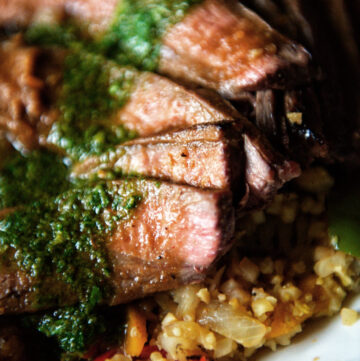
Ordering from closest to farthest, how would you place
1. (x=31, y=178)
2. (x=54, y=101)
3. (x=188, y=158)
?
(x=188, y=158) < (x=31, y=178) < (x=54, y=101)

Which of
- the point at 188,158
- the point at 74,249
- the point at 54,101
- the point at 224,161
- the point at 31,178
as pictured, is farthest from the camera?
the point at 54,101

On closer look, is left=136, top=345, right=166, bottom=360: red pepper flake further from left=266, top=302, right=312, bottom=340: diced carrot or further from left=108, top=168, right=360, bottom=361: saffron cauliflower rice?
left=266, top=302, right=312, bottom=340: diced carrot

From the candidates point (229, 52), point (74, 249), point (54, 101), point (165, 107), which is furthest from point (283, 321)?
point (54, 101)

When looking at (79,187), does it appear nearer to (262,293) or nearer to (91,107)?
(91,107)

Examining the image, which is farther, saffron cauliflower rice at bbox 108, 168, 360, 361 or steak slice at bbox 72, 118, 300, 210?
saffron cauliflower rice at bbox 108, 168, 360, 361

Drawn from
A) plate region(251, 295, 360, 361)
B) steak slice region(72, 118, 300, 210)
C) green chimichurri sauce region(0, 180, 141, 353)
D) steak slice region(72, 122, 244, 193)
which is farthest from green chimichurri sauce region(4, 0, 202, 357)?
plate region(251, 295, 360, 361)
